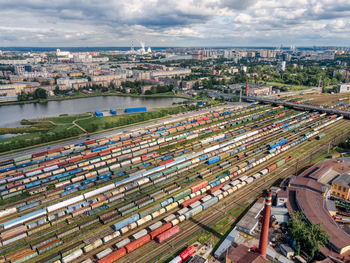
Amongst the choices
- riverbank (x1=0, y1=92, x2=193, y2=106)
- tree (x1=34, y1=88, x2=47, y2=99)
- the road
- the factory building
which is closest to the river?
riverbank (x1=0, y1=92, x2=193, y2=106)

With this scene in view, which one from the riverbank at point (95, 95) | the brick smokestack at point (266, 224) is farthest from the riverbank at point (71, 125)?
the brick smokestack at point (266, 224)

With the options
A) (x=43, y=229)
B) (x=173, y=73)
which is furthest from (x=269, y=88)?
(x=43, y=229)

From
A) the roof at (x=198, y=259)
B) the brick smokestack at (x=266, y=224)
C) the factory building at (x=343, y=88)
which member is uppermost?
the factory building at (x=343, y=88)

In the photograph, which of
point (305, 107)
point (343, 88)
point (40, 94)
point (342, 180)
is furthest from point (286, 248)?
point (343, 88)

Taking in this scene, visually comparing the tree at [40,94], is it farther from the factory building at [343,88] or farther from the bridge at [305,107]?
the factory building at [343,88]

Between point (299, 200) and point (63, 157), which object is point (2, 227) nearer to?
point (63, 157)

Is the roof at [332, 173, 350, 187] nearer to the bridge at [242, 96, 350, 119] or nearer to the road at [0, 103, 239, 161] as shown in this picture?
the road at [0, 103, 239, 161]

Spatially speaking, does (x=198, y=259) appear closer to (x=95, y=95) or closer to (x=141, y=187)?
(x=141, y=187)
